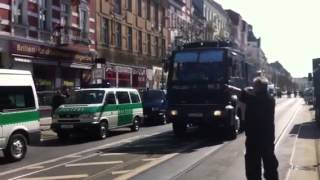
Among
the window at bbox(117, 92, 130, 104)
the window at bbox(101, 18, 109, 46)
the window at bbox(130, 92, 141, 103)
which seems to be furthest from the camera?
the window at bbox(101, 18, 109, 46)

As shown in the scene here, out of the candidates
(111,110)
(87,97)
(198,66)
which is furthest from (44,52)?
(198,66)

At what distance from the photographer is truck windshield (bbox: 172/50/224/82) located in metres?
19.7

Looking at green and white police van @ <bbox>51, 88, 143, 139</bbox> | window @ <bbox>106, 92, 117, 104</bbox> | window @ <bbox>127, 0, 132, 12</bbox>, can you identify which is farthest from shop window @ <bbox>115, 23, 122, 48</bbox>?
window @ <bbox>106, 92, 117, 104</bbox>

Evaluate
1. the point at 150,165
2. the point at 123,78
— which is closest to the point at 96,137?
the point at 150,165

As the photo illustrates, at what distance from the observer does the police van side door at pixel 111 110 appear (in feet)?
69.0

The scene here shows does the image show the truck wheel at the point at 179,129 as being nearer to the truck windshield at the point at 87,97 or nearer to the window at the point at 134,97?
the truck windshield at the point at 87,97

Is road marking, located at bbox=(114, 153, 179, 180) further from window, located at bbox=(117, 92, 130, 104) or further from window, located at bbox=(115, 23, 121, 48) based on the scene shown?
window, located at bbox=(115, 23, 121, 48)

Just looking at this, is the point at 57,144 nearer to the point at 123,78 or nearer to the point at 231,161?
the point at 231,161

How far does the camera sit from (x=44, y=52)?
3078 cm

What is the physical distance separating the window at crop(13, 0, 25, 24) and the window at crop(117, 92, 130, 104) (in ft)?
27.7

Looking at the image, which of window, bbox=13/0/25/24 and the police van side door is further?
window, bbox=13/0/25/24

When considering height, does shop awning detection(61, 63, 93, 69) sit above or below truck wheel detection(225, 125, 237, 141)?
above

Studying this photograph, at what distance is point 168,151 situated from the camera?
53.4 feet

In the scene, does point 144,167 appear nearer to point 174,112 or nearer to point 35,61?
point 174,112
